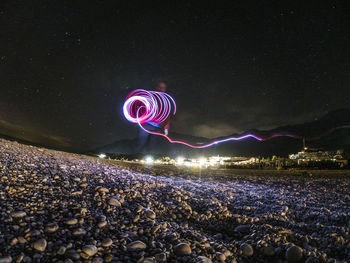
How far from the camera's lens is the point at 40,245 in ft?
7.39

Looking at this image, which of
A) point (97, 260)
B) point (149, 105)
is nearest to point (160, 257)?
point (97, 260)

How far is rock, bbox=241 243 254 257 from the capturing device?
2877mm

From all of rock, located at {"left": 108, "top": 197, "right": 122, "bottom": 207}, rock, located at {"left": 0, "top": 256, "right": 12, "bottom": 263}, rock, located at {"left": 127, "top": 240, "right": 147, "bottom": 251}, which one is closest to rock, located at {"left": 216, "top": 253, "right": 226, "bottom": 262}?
rock, located at {"left": 127, "top": 240, "right": 147, "bottom": 251}

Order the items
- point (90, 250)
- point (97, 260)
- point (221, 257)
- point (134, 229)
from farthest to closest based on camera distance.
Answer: point (134, 229), point (221, 257), point (90, 250), point (97, 260)

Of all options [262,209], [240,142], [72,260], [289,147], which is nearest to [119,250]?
[72,260]

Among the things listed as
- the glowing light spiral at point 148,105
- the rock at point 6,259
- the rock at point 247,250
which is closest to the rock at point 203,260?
the rock at point 247,250

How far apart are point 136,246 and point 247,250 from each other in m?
1.73

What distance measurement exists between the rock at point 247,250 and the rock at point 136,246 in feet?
5.09

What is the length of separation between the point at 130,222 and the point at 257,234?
233cm

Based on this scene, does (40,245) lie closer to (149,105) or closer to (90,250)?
(90,250)

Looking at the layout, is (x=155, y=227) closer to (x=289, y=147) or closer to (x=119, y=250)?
(x=119, y=250)

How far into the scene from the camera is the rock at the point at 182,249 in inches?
103

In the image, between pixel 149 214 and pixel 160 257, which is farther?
pixel 149 214

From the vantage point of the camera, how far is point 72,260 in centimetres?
217
